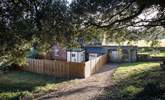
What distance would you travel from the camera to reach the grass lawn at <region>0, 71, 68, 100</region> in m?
21.4

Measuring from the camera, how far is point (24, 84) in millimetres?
25984

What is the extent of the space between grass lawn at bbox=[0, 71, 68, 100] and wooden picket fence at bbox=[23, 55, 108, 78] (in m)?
1.11

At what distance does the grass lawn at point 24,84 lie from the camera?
21.4 meters

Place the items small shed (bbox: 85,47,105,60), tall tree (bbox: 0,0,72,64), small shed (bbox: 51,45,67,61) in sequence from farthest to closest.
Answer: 1. small shed (bbox: 51,45,67,61)
2. small shed (bbox: 85,47,105,60)
3. tall tree (bbox: 0,0,72,64)

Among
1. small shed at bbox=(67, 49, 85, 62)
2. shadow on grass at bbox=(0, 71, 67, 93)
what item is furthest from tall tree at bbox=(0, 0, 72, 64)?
small shed at bbox=(67, 49, 85, 62)

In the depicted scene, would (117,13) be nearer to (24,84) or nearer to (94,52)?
(24,84)

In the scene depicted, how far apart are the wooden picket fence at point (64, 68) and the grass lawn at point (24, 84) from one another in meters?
1.11

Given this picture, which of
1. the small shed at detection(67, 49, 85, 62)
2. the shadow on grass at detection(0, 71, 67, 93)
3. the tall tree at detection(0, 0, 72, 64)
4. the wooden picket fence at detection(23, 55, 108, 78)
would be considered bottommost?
the shadow on grass at detection(0, 71, 67, 93)

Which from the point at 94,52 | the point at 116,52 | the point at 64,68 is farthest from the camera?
the point at 94,52

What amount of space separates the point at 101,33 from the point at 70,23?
3.55 metres

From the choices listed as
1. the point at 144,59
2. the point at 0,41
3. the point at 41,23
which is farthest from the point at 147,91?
the point at 144,59

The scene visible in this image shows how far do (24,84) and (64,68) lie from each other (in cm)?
527

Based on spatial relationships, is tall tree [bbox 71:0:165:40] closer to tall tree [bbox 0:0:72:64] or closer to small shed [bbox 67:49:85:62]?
tall tree [bbox 0:0:72:64]

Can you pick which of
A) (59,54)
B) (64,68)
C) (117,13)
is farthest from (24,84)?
(59,54)
